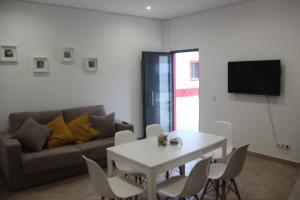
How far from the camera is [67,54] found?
15.9 ft

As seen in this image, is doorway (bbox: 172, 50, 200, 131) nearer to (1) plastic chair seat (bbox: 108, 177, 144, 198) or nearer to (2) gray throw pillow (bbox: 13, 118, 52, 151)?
(2) gray throw pillow (bbox: 13, 118, 52, 151)

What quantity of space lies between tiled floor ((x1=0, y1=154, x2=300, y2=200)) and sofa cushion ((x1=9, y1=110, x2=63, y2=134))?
2.79 ft

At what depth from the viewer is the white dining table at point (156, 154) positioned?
2424 mm

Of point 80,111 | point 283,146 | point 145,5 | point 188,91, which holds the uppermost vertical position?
point 145,5

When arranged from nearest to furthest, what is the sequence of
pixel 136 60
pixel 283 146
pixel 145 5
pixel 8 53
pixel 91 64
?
pixel 8 53 → pixel 283 146 → pixel 145 5 → pixel 91 64 → pixel 136 60

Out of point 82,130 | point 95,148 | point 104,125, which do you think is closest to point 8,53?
point 82,130

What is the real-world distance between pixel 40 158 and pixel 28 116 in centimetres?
94

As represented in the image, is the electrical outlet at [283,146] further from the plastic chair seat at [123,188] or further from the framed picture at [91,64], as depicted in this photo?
the framed picture at [91,64]

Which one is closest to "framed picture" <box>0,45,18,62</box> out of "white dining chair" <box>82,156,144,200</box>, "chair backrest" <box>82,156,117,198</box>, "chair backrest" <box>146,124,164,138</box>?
"chair backrest" <box>146,124,164,138</box>

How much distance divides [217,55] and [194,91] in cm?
343

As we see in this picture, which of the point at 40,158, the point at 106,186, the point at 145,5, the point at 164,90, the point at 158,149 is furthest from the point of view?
the point at 164,90

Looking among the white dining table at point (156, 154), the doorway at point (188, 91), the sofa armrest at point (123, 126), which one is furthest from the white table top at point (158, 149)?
the doorway at point (188, 91)

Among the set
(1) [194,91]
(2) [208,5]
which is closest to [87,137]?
(2) [208,5]

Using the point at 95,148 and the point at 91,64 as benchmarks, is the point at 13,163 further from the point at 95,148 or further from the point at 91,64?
the point at 91,64
